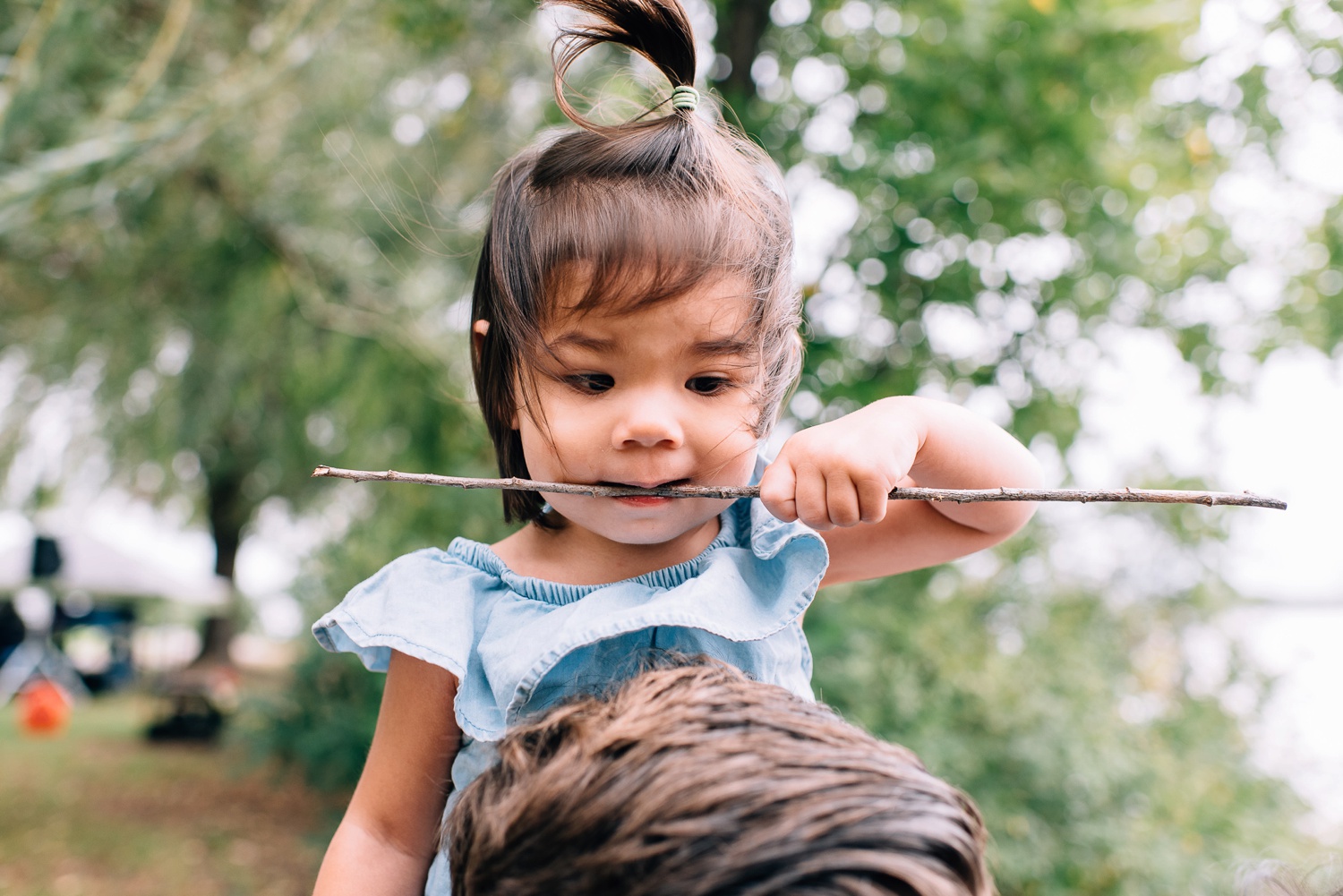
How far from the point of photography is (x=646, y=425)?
3.35ft

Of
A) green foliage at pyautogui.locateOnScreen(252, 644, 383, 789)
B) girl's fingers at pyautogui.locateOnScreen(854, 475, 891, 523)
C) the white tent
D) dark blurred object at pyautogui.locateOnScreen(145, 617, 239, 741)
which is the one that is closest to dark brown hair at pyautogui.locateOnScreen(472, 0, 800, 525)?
girl's fingers at pyautogui.locateOnScreen(854, 475, 891, 523)

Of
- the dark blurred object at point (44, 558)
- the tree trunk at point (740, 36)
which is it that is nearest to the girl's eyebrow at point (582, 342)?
the tree trunk at point (740, 36)

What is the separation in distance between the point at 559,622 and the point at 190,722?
1178 cm

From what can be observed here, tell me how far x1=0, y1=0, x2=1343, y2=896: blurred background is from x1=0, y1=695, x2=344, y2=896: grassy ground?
5 centimetres

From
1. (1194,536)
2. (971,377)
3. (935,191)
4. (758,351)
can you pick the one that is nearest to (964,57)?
(935,191)

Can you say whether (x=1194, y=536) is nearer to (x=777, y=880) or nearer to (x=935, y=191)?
(x=935, y=191)

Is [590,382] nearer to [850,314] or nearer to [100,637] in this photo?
[850,314]

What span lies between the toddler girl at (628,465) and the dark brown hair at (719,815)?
0.77 ft

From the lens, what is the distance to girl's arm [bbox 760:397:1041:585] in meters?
0.99

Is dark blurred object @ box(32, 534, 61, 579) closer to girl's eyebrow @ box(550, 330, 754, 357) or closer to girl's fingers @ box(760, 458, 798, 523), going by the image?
girl's eyebrow @ box(550, 330, 754, 357)

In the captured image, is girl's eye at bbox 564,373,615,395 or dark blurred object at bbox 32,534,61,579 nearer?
girl's eye at bbox 564,373,615,395

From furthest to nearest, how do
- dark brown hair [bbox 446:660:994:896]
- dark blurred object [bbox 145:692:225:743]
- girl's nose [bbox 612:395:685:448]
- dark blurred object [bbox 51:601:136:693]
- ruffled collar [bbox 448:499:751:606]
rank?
dark blurred object [bbox 51:601:136:693] → dark blurred object [bbox 145:692:225:743] → ruffled collar [bbox 448:499:751:606] → girl's nose [bbox 612:395:685:448] → dark brown hair [bbox 446:660:994:896]

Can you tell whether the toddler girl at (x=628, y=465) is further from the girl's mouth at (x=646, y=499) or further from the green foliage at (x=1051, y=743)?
the green foliage at (x=1051, y=743)

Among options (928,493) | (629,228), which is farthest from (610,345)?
(928,493)
